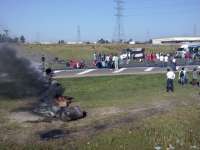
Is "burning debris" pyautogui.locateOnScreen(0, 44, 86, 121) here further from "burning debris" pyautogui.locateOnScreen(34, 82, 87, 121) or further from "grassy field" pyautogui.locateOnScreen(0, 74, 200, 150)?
"grassy field" pyautogui.locateOnScreen(0, 74, 200, 150)

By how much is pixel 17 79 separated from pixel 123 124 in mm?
10448

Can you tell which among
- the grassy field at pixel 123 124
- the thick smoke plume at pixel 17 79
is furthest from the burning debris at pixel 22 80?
the grassy field at pixel 123 124

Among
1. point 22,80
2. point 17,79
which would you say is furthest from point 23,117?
point 17,79

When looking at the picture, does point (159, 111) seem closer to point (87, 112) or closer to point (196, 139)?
point (87, 112)

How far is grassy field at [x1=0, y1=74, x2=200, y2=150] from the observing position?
47.3 ft

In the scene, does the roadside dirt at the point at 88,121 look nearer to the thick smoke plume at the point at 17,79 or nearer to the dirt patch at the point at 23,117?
the dirt patch at the point at 23,117

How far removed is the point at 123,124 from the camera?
1694 cm

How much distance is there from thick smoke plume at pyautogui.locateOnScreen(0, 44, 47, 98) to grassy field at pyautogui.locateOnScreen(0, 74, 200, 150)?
Result: 1.53 meters

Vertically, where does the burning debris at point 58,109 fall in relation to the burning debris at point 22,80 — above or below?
below

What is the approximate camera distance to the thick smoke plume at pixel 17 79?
24.5 meters

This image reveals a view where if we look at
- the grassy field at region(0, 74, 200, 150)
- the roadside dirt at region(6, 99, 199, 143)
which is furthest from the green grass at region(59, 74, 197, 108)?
the roadside dirt at region(6, 99, 199, 143)

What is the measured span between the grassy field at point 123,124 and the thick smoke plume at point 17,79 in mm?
1532

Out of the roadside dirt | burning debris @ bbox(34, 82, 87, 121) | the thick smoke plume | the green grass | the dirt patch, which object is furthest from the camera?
the thick smoke plume

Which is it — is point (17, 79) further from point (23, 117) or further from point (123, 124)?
point (123, 124)
